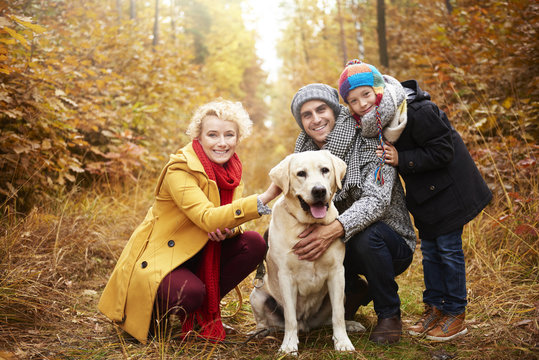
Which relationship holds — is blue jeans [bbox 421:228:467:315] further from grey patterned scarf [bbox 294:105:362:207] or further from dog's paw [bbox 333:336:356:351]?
dog's paw [bbox 333:336:356:351]

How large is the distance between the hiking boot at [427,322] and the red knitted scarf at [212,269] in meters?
1.39

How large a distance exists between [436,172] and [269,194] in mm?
1176

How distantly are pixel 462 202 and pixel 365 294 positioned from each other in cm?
101

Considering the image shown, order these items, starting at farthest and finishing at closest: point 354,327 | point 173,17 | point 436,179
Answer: point 173,17 < point 354,327 < point 436,179

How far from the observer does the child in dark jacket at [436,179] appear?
2.74 meters

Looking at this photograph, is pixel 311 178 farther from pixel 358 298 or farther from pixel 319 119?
pixel 358 298

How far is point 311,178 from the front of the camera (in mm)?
2615

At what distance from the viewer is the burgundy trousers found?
2643mm

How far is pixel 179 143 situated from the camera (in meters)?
8.52

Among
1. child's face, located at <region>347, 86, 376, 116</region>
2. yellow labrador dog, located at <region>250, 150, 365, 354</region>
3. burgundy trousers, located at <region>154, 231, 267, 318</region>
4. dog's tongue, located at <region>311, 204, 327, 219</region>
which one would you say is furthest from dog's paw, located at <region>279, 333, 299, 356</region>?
child's face, located at <region>347, 86, 376, 116</region>

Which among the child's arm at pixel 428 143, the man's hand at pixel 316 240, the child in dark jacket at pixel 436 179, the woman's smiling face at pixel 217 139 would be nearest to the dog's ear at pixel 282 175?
the man's hand at pixel 316 240

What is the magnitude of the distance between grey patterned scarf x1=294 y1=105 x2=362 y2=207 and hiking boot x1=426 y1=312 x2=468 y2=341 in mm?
1050

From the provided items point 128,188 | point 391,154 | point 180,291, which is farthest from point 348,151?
point 128,188

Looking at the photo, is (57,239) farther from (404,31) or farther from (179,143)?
(404,31)
